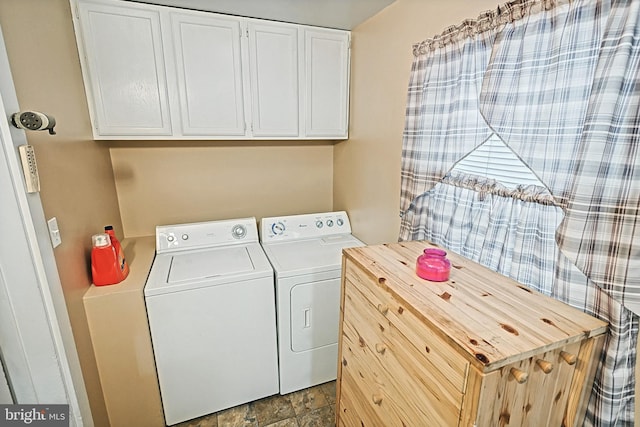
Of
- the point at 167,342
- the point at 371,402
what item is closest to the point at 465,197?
the point at 371,402

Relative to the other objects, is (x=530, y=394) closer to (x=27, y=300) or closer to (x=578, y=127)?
(x=578, y=127)

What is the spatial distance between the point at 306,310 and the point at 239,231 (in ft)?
2.60

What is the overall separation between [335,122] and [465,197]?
48.1 inches

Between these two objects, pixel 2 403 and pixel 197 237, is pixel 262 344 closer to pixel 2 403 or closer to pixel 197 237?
pixel 197 237

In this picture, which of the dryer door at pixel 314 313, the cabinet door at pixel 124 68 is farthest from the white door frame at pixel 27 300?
the dryer door at pixel 314 313

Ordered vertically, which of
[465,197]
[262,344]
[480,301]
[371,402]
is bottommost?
[262,344]

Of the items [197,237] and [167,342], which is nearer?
[167,342]

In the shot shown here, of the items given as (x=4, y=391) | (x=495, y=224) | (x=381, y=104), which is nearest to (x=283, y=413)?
(x=4, y=391)

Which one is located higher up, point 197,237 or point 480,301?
point 480,301

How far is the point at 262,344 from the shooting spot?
72.7 inches

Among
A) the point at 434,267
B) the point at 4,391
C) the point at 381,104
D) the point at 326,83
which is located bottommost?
the point at 4,391

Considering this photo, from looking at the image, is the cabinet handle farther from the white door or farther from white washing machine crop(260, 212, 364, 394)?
the white door

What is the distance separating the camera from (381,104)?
74.5 inches

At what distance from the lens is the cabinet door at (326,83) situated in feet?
6.86
